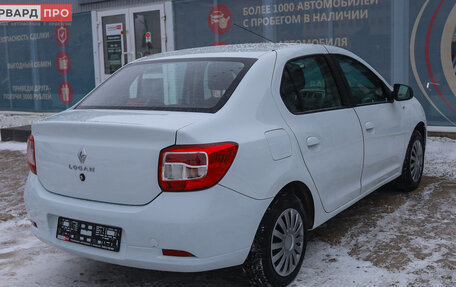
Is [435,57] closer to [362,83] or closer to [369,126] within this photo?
[362,83]

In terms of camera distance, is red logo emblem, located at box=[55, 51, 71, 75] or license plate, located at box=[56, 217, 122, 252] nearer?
license plate, located at box=[56, 217, 122, 252]

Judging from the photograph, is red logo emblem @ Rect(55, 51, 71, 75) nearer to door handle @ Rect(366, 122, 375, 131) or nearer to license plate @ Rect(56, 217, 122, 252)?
door handle @ Rect(366, 122, 375, 131)

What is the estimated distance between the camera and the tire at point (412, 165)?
17.7 feet

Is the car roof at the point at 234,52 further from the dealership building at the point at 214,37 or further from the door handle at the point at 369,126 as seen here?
the dealership building at the point at 214,37

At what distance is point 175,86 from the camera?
11.8 feet

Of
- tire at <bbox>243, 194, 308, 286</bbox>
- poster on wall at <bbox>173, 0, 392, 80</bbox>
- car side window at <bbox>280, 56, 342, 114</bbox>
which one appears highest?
poster on wall at <bbox>173, 0, 392, 80</bbox>

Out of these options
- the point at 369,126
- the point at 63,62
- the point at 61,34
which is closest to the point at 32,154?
the point at 369,126

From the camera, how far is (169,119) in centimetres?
310

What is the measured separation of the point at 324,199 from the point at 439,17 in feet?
20.0

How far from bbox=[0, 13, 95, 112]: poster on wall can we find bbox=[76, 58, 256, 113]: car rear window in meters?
9.45

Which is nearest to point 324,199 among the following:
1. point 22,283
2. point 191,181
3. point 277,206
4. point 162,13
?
point 277,206

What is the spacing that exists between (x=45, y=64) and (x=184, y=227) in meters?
12.1

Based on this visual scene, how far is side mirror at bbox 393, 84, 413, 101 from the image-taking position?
504 cm

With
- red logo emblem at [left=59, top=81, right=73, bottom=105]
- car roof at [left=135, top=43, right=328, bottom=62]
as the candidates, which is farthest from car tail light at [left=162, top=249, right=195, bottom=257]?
red logo emblem at [left=59, top=81, right=73, bottom=105]
